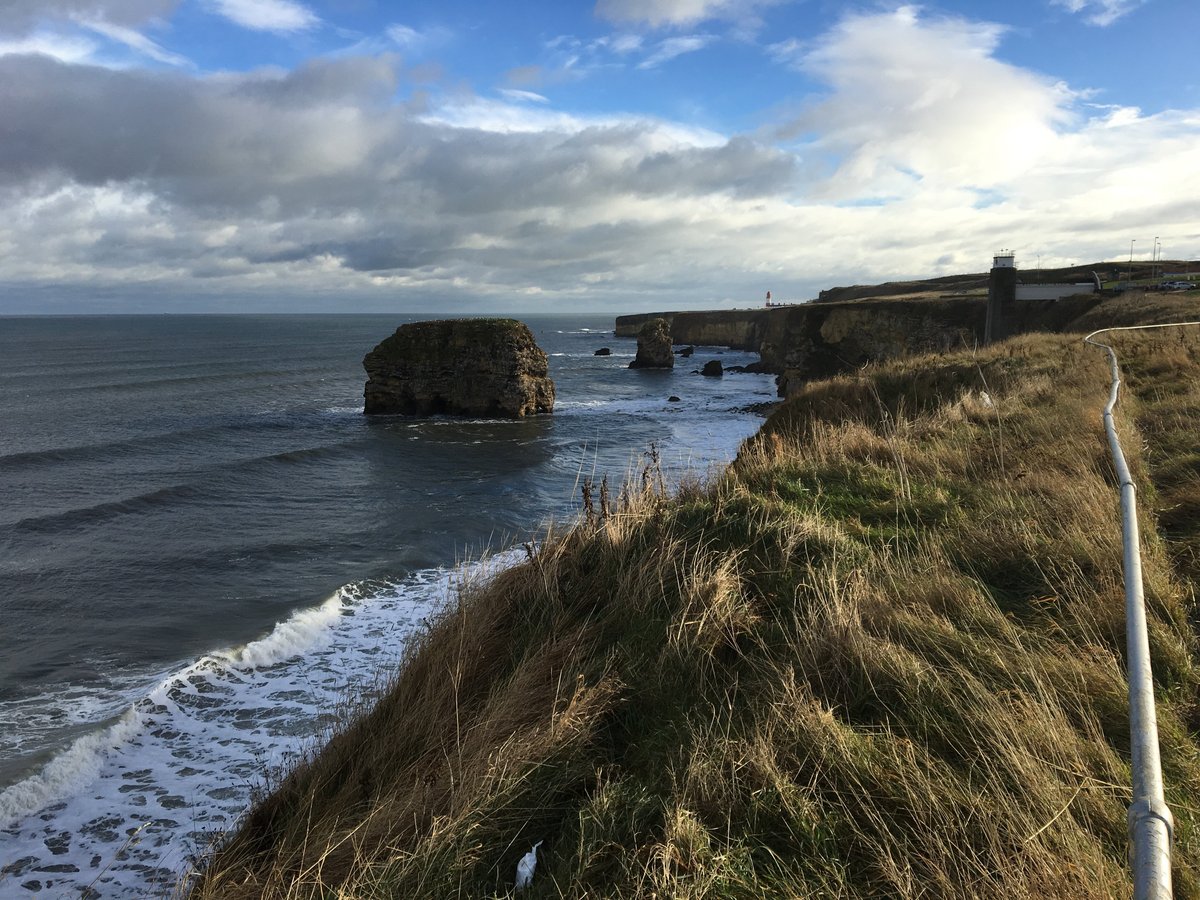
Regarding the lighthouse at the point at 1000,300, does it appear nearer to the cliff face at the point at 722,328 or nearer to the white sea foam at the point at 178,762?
the white sea foam at the point at 178,762

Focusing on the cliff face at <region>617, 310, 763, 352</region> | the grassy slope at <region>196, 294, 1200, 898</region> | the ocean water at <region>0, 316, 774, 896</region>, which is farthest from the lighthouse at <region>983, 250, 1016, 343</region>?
the cliff face at <region>617, 310, 763, 352</region>

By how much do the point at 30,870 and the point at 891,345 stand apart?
169ft

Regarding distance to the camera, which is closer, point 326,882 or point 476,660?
point 326,882

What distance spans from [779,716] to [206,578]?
15.4m

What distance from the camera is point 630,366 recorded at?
86.2 meters

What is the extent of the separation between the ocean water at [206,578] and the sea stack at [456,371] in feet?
8.86

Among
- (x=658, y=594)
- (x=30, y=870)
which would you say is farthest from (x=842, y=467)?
(x=30, y=870)

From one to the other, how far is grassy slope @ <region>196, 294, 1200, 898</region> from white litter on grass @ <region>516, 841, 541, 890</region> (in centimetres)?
5

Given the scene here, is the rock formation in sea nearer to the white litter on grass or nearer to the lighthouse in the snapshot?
the lighthouse

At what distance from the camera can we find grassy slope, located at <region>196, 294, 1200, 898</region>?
264 cm

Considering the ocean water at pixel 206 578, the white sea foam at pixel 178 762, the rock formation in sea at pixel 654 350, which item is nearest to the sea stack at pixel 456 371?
the ocean water at pixel 206 578

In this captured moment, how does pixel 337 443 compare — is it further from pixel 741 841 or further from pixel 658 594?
pixel 741 841

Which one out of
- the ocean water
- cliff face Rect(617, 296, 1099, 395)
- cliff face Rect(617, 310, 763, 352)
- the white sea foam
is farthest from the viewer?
cliff face Rect(617, 310, 763, 352)

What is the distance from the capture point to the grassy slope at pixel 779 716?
8.65 ft
